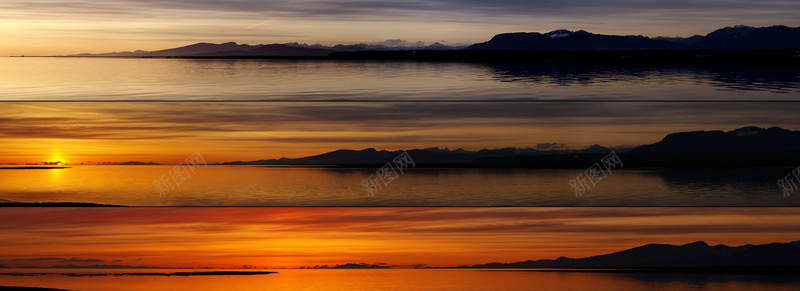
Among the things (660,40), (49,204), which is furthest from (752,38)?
(49,204)

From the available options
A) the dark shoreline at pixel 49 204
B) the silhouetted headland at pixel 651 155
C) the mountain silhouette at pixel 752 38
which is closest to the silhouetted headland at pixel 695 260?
the silhouetted headland at pixel 651 155

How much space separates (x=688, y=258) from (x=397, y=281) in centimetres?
142

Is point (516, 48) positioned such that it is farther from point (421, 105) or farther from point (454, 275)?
point (454, 275)

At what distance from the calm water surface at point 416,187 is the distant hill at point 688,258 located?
0.33m

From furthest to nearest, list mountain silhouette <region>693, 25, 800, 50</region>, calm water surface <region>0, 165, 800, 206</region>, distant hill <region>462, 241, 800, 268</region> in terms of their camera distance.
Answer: mountain silhouette <region>693, 25, 800, 50</region>
distant hill <region>462, 241, 800, 268</region>
calm water surface <region>0, 165, 800, 206</region>

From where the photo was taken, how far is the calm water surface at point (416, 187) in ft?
8.97

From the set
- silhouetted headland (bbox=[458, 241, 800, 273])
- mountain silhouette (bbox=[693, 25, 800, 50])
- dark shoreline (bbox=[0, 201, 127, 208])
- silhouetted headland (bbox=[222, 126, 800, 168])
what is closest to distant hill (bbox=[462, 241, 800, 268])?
silhouetted headland (bbox=[458, 241, 800, 273])

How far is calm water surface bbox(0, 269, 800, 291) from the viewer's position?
3.05 m

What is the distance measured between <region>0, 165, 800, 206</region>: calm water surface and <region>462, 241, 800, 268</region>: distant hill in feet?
1.09

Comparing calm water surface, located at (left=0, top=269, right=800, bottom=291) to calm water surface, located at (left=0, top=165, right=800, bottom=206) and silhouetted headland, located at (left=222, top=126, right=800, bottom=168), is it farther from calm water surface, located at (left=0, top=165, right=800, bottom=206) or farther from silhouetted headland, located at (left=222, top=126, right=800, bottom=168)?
silhouetted headland, located at (left=222, top=126, right=800, bottom=168)

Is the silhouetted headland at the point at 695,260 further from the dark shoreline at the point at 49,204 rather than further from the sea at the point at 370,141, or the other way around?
the dark shoreline at the point at 49,204

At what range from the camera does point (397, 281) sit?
3.08 m

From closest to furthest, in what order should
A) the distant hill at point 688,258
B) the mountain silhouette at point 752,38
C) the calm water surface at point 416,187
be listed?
1. the calm water surface at point 416,187
2. the distant hill at point 688,258
3. the mountain silhouette at point 752,38

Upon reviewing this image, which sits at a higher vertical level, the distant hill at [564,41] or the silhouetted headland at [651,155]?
the distant hill at [564,41]
